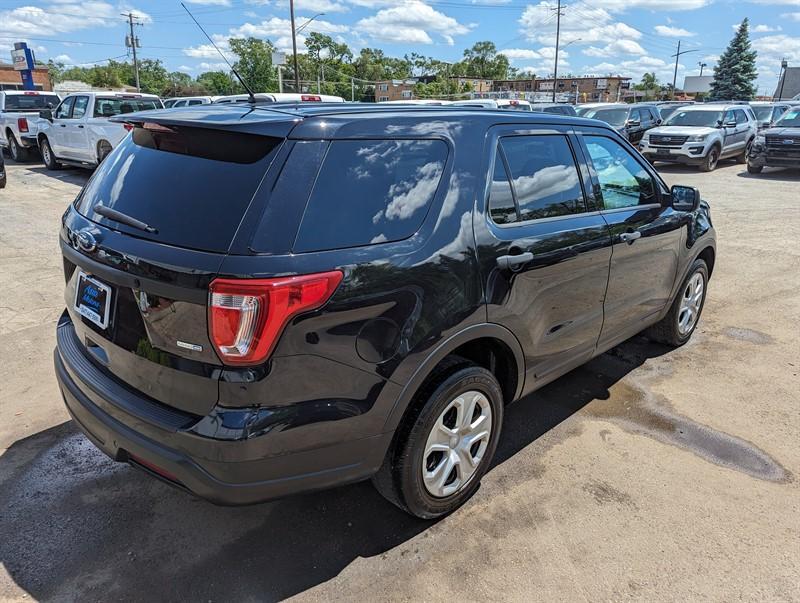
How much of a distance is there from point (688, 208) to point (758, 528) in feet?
7.76

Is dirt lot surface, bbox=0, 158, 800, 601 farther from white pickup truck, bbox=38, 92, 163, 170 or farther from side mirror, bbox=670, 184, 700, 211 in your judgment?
white pickup truck, bbox=38, 92, 163, 170

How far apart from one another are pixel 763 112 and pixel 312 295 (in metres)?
26.0

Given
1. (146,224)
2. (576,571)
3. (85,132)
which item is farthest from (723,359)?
(85,132)

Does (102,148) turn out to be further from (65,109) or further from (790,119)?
(790,119)

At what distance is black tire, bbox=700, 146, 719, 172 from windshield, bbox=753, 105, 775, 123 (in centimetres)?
670

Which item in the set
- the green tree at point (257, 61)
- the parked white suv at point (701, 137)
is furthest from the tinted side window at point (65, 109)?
the green tree at point (257, 61)

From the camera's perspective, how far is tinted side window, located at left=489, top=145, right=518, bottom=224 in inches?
111

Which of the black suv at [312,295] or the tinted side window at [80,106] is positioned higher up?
the tinted side window at [80,106]

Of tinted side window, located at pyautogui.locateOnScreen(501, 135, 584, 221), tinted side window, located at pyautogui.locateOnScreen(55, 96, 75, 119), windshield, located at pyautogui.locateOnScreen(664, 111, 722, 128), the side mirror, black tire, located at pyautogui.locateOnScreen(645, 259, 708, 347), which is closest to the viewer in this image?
tinted side window, located at pyautogui.locateOnScreen(501, 135, 584, 221)

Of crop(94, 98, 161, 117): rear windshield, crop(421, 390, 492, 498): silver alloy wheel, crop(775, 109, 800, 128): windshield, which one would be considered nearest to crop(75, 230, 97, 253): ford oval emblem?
crop(421, 390, 492, 498): silver alloy wheel

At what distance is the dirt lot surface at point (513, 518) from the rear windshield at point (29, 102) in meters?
15.8

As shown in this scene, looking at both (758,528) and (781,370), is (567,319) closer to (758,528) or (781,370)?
(758,528)

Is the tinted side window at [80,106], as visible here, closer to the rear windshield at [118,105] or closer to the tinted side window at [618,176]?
the rear windshield at [118,105]

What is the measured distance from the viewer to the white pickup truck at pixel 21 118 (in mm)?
16219
